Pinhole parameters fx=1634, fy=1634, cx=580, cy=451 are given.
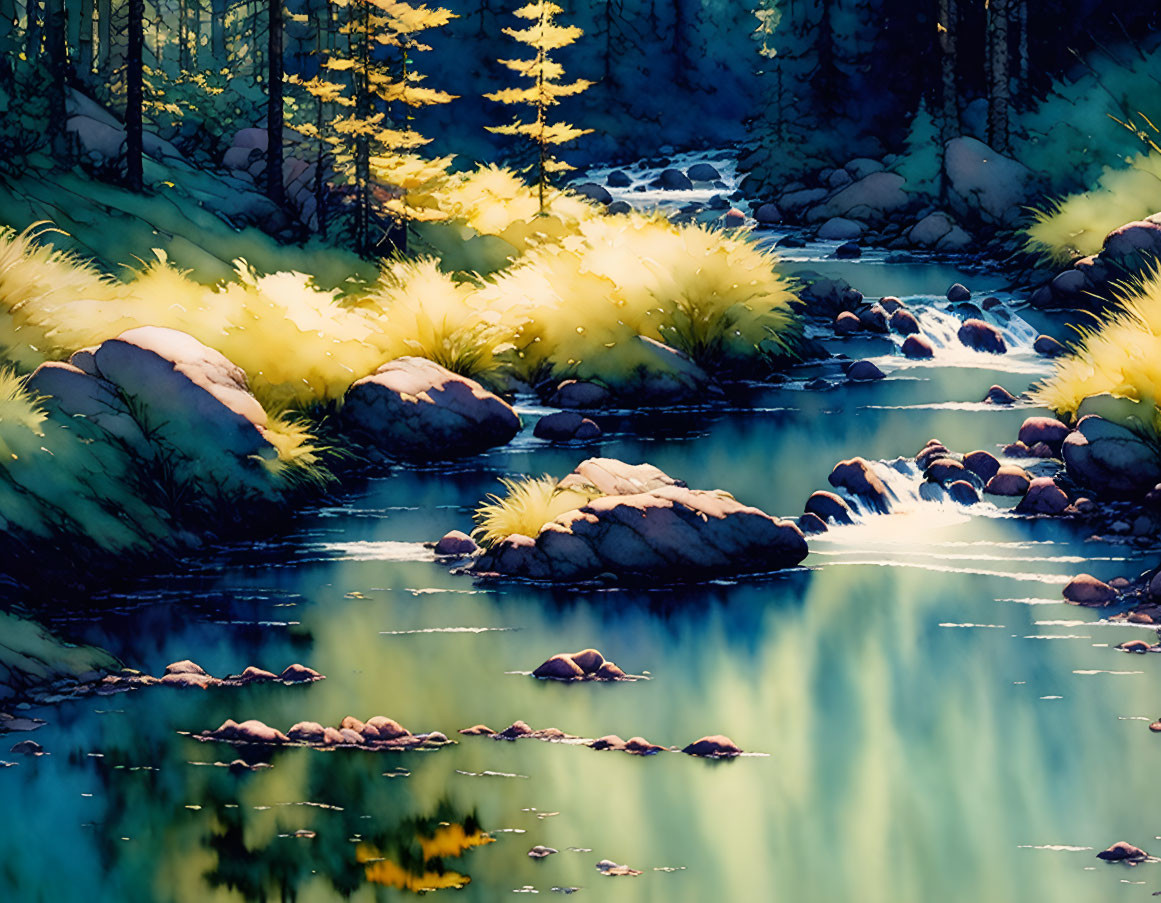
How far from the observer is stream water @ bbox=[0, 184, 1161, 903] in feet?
20.0

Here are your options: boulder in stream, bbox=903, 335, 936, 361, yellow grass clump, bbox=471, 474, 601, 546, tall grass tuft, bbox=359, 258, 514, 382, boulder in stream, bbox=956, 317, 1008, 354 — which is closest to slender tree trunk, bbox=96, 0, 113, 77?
tall grass tuft, bbox=359, 258, 514, 382

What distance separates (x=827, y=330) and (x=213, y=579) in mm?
12173

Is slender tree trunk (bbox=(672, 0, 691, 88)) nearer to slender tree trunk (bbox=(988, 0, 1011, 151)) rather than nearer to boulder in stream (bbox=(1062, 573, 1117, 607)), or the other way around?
slender tree trunk (bbox=(988, 0, 1011, 151))

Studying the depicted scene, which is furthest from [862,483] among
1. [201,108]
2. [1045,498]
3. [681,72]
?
[681,72]

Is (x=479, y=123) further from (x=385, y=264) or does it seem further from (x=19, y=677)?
(x=19, y=677)

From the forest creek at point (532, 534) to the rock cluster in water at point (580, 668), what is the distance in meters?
0.02

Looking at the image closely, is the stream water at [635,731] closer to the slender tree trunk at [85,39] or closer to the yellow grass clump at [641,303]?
the yellow grass clump at [641,303]

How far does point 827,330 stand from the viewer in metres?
21.0

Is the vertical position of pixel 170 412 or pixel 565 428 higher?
pixel 170 412

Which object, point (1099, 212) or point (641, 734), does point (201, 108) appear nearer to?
point (1099, 212)

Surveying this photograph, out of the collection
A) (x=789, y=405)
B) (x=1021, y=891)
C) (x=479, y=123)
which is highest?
(x=479, y=123)

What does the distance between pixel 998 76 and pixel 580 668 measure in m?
23.8

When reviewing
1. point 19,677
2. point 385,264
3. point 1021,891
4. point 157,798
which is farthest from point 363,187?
point 1021,891

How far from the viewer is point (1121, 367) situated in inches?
495
